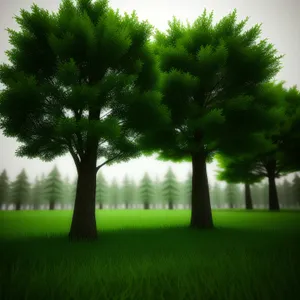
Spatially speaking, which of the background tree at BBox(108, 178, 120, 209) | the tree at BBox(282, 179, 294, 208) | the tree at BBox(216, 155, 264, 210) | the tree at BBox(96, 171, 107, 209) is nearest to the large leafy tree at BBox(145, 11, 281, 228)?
the tree at BBox(216, 155, 264, 210)

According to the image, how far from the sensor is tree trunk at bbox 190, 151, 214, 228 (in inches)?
427

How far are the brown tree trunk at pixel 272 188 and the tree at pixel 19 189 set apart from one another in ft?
162

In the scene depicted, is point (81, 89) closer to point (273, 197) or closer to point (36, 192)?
point (273, 197)

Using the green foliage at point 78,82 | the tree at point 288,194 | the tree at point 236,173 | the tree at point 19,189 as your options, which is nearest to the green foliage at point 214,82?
the green foliage at point 78,82

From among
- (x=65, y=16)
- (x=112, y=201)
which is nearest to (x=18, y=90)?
(x=65, y=16)

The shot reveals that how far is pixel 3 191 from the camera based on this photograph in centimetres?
5169

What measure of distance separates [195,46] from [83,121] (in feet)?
25.5

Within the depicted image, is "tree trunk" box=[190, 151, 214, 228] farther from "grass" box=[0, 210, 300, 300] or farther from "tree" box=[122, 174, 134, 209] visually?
"tree" box=[122, 174, 134, 209]

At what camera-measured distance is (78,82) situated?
Result: 8.41 metres

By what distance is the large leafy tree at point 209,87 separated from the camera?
1033cm

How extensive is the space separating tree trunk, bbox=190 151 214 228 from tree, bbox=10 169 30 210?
1952 inches

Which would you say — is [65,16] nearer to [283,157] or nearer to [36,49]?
[36,49]

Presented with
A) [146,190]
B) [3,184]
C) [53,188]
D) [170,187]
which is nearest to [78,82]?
[53,188]

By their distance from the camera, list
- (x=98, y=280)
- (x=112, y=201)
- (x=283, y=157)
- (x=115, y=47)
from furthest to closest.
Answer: (x=112, y=201), (x=283, y=157), (x=115, y=47), (x=98, y=280)
